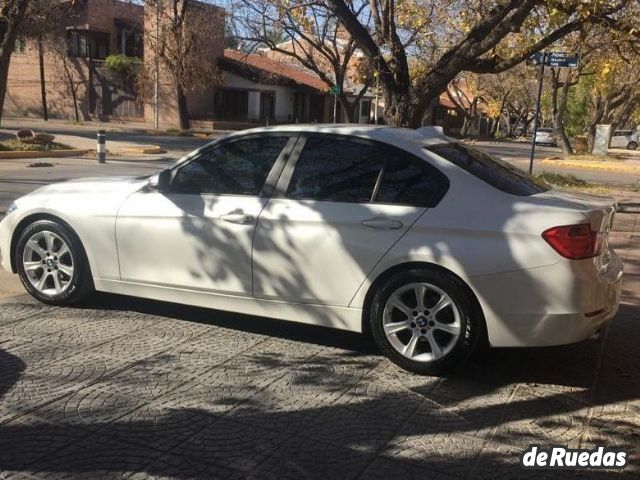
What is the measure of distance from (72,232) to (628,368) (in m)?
4.32

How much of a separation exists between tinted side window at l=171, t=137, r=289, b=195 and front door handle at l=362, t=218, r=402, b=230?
2.94ft

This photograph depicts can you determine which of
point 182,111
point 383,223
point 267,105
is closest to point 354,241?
point 383,223

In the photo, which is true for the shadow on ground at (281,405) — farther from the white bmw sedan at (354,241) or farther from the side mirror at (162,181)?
the side mirror at (162,181)

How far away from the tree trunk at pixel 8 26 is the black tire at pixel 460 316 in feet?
53.6

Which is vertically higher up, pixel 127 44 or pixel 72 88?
pixel 127 44

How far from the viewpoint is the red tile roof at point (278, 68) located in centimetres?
4731

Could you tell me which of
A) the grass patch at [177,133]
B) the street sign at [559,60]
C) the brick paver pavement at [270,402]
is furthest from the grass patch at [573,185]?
the grass patch at [177,133]

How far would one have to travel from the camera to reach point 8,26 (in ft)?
60.2

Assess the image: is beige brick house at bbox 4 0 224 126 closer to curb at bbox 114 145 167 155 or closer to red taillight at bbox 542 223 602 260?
curb at bbox 114 145 167 155

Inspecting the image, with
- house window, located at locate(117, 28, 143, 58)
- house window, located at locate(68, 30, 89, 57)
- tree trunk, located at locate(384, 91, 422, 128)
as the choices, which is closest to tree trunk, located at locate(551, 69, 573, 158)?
tree trunk, located at locate(384, 91, 422, 128)

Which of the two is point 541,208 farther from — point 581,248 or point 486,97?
point 486,97

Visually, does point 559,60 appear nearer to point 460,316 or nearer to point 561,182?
point 561,182

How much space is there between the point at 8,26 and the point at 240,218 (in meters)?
16.8

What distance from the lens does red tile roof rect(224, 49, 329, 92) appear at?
155 ft
